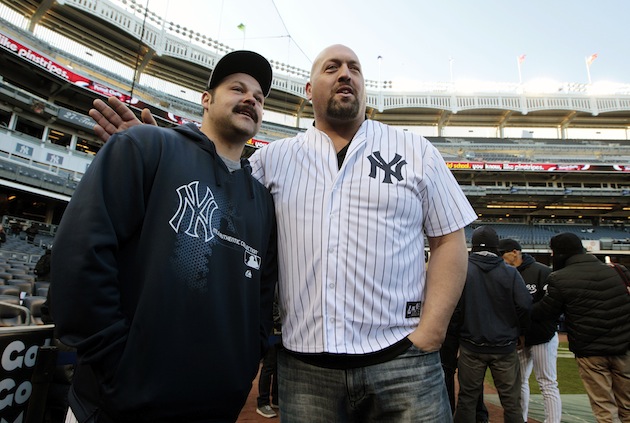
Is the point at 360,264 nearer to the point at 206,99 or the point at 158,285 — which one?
the point at 158,285

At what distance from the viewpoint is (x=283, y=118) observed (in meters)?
36.9

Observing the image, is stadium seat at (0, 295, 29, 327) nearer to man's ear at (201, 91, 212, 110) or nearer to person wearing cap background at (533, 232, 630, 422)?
man's ear at (201, 91, 212, 110)

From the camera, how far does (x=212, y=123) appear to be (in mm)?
1704

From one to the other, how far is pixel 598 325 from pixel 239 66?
12.7ft

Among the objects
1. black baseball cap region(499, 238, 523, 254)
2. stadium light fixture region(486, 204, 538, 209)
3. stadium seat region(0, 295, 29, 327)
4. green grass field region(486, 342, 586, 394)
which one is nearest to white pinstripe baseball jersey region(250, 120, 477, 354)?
stadium seat region(0, 295, 29, 327)

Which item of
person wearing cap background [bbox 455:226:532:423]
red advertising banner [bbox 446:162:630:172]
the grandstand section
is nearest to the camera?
person wearing cap background [bbox 455:226:532:423]

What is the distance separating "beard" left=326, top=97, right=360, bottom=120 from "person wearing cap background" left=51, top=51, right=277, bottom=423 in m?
0.56

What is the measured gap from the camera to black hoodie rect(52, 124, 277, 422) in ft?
3.41

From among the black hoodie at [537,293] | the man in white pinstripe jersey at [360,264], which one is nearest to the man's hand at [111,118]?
the man in white pinstripe jersey at [360,264]

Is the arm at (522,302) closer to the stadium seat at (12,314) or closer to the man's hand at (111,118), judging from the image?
the man's hand at (111,118)

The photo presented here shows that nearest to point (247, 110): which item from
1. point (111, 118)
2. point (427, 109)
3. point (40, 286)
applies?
point (111, 118)

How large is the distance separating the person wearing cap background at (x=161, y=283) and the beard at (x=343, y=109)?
56 centimetres

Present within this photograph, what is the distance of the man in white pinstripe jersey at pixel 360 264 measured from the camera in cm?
130

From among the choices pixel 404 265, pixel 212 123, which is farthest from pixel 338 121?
pixel 404 265
